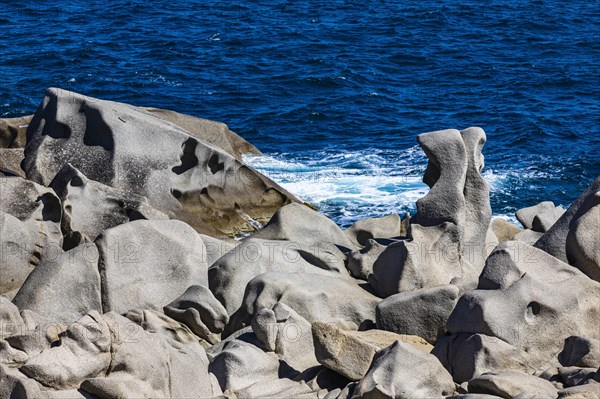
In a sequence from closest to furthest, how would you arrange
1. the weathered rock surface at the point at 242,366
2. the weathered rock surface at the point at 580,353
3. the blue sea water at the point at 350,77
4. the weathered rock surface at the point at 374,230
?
1. the weathered rock surface at the point at 580,353
2. the weathered rock surface at the point at 242,366
3. the weathered rock surface at the point at 374,230
4. the blue sea water at the point at 350,77

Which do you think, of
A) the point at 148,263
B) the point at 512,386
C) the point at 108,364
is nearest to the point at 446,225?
the point at 148,263

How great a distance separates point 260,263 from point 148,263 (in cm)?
153

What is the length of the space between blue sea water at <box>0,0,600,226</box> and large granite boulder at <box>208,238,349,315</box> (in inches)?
364

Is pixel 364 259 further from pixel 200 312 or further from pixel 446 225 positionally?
pixel 200 312

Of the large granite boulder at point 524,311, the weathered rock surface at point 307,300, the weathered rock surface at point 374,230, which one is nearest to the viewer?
the large granite boulder at point 524,311

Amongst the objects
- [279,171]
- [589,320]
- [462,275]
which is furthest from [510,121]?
[589,320]

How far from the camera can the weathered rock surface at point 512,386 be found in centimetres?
1080

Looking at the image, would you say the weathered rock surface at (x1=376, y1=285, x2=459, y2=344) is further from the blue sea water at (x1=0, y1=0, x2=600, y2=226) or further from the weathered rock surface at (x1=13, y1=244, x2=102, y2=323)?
the blue sea water at (x1=0, y1=0, x2=600, y2=226)

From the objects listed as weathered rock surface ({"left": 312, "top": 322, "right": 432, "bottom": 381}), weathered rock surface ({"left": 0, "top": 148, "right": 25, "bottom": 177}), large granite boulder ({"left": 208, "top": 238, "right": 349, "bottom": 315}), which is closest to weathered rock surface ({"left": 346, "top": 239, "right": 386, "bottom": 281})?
large granite boulder ({"left": 208, "top": 238, "right": 349, "bottom": 315})

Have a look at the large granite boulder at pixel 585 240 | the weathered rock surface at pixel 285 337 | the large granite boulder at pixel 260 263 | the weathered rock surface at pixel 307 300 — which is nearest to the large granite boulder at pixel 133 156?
the large granite boulder at pixel 260 263

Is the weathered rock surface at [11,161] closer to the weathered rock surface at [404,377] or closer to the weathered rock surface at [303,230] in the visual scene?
the weathered rock surface at [303,230]

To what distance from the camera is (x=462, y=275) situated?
50.7ft

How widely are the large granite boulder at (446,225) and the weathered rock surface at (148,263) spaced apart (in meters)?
2.42

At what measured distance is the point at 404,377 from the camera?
11.1m
